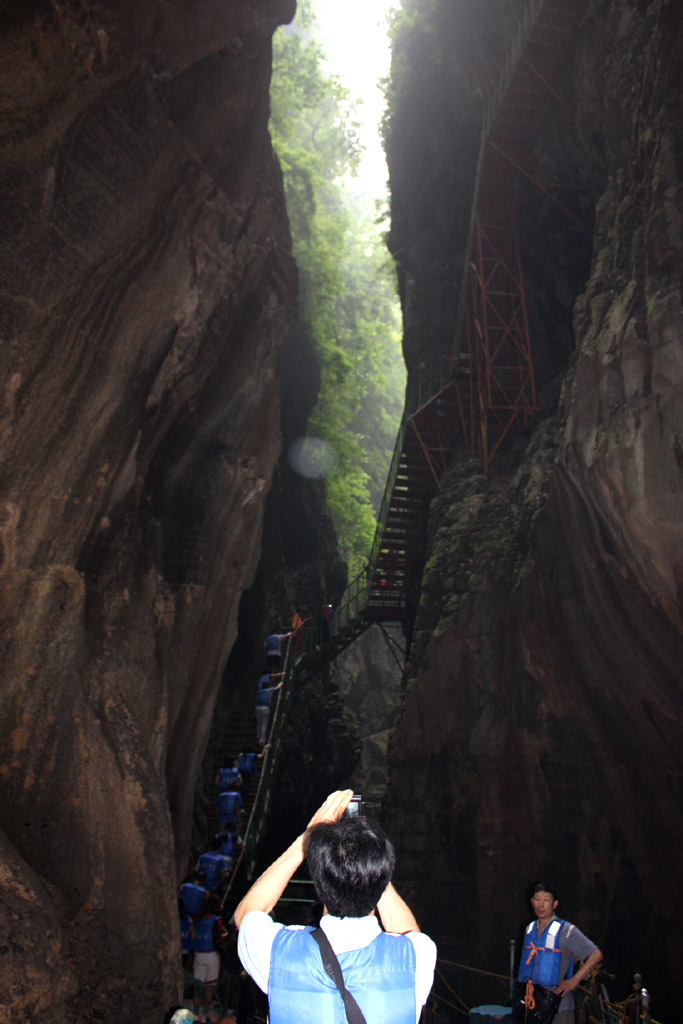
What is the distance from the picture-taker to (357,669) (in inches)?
1176

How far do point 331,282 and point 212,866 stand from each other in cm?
2148

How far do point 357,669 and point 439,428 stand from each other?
54.9 ft

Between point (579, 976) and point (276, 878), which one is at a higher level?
point (276, 878)

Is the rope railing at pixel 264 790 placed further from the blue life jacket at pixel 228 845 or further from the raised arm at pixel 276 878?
the raised arm at pixel 276 878

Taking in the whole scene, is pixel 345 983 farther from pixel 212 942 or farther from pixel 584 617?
pixel 584 617

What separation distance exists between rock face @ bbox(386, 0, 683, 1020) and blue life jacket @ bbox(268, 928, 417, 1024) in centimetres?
640

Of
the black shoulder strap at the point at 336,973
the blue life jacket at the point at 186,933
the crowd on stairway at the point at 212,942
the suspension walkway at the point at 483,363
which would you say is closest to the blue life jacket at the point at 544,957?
the crowd on stairway at the point at 212,942

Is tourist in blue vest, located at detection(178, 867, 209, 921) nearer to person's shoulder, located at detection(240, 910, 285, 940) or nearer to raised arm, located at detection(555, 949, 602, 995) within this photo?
raised arm, located at detection(555, 949, 602, 995)

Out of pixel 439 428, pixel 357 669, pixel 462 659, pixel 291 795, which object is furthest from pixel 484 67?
pixel 357 669

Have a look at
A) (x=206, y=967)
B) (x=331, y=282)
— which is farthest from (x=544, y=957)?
(x=331, y=282)

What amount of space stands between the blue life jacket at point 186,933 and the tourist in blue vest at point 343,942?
5904 millimetres

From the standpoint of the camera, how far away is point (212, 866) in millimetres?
8352

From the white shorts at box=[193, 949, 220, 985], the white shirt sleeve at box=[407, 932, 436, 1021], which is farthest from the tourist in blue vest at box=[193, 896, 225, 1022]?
the white shirt sleeve at box=[407, 932, 436, 1021]

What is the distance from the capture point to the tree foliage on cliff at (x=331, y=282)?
2494 cm
